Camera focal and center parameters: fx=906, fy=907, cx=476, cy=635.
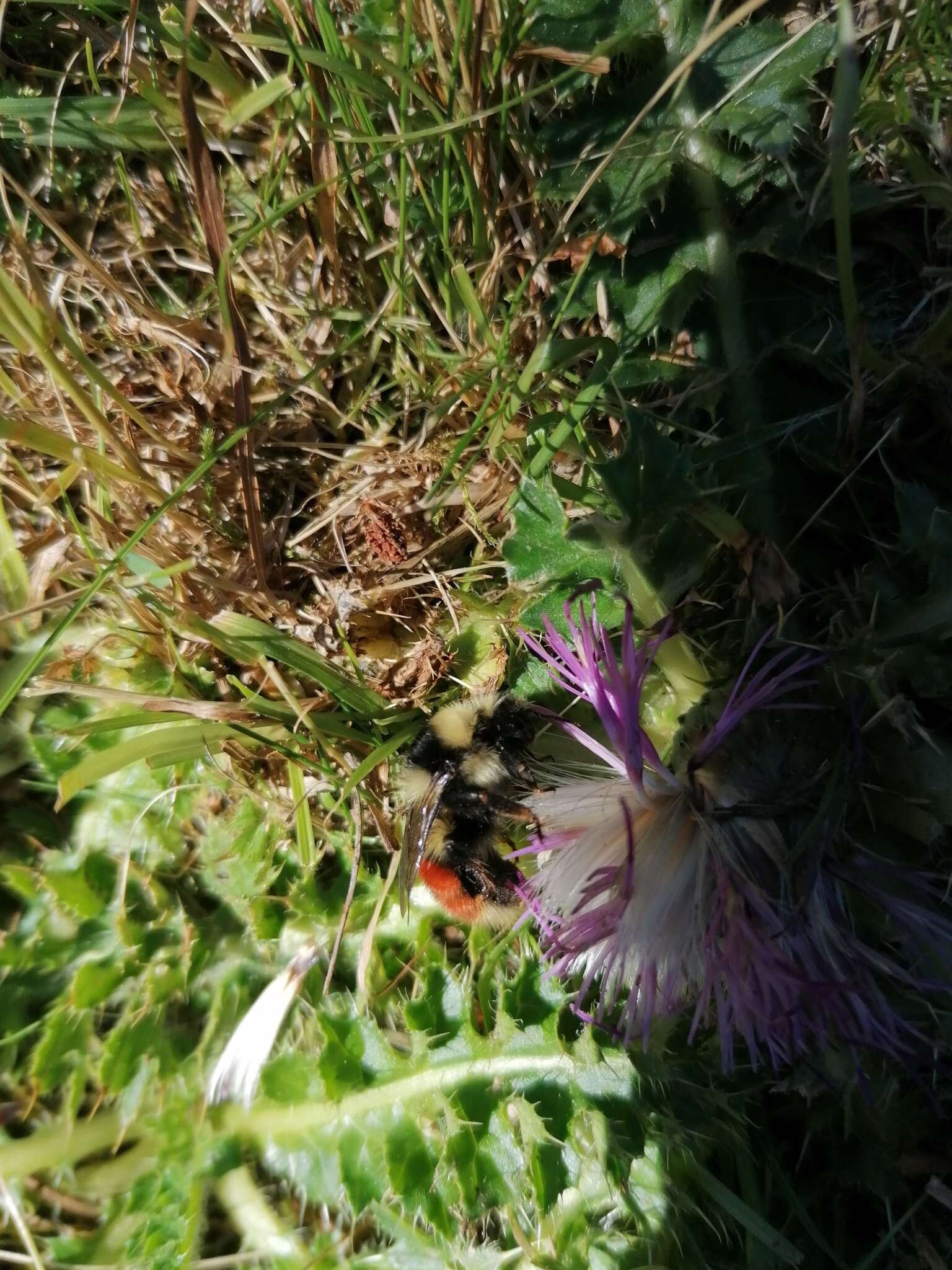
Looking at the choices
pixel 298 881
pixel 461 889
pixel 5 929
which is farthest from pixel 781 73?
pixel 5 929

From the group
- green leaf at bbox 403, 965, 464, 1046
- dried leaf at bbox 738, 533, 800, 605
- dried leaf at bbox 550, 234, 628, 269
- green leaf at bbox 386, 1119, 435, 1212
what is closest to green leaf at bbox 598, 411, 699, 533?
dried leaf at bbox 738, 533, 800, 605

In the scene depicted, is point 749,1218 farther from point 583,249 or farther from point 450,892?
point 583,249

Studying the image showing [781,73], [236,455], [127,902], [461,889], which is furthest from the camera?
[127,902]

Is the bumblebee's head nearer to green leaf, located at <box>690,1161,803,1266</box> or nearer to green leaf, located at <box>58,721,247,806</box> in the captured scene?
green leaf, located at <box>58,721,247,806</box>

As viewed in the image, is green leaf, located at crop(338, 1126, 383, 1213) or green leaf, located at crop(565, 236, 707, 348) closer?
green leaf, located at crop(565, 236, 707, 348)

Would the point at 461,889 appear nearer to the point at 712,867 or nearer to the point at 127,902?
the point at 712,867

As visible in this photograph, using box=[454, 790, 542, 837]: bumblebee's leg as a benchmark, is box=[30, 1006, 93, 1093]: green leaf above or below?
below

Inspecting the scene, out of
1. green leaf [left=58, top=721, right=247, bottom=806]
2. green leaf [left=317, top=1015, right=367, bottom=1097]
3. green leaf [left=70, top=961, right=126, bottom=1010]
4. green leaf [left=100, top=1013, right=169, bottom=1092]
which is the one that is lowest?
green leaf [left=317, top=1015, right=367, bottom=1097]

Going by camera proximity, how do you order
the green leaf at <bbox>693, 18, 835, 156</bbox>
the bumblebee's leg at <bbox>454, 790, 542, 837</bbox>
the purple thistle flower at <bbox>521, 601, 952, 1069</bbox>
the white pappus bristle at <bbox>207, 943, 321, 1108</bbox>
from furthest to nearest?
the white pappus bristle at <bbox>207, 943, 321, 1108</bbox>, the bumblebee's leg at <bbox>454, 790, 542, 837</bbox>, the green leaf at <bbox>693, 18, 835, 156</bbox>, the purple thistle flower at <bbox>521, 601, 952, 1069</bbox>
